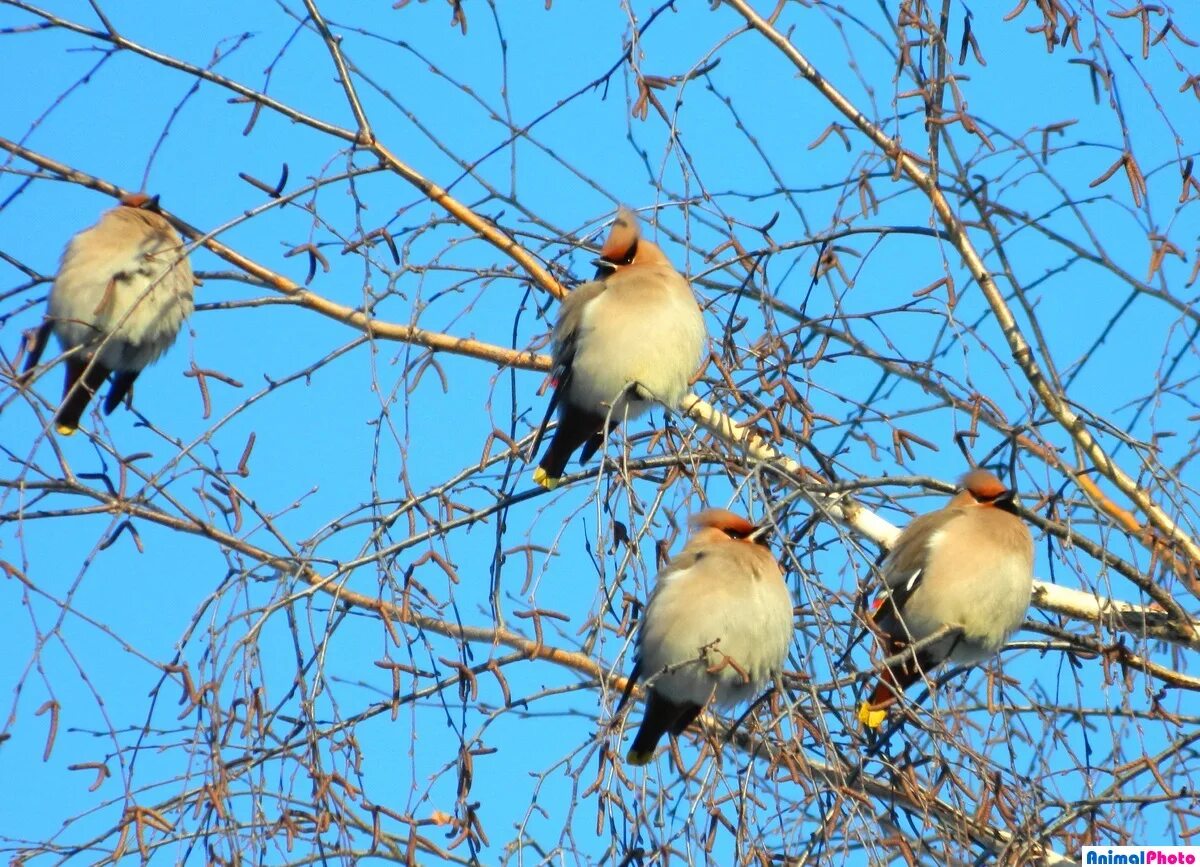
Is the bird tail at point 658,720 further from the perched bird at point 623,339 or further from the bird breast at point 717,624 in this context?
the perched bird at point 623,339

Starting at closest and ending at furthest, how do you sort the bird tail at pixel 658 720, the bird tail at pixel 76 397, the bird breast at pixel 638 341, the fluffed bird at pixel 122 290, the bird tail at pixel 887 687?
the bird tail at pixel 658 720
the bird breast at pixel 638 341
the bird tail at pixel 887 687
the fluffed bird at pixel 122 290
the bird tail at pixel 76 397

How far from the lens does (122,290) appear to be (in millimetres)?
5500

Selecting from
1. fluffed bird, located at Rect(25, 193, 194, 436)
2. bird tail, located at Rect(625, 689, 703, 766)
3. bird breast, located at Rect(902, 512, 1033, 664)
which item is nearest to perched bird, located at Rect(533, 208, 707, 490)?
bird tail, located at Rect(625, 689, 703, 766)

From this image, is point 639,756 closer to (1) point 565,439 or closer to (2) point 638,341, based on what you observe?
(1) point 565,439

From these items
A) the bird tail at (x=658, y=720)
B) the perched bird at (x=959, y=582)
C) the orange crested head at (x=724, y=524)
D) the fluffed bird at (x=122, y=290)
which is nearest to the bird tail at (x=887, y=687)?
the perched bird at (x=959, y=582)

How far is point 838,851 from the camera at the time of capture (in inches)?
122

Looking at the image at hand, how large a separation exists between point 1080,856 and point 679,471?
1397 millimetres

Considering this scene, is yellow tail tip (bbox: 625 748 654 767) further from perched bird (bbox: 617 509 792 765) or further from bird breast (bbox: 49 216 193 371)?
bird breast (bbox: 49 216 193 371)

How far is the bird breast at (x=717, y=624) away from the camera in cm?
427

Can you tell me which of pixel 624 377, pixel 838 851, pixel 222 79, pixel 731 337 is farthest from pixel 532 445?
pixel 838 851

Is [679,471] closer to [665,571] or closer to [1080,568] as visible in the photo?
[665,571]

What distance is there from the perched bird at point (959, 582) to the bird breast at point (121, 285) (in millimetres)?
2640

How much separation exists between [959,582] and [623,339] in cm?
139

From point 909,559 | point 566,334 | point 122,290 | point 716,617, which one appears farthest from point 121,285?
point 909,559
